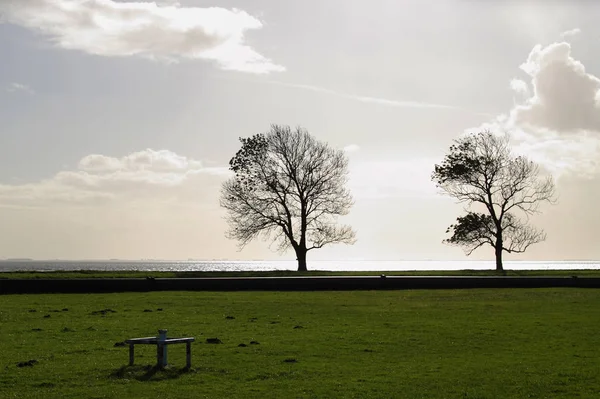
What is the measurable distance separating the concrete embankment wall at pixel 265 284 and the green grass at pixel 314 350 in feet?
37.1

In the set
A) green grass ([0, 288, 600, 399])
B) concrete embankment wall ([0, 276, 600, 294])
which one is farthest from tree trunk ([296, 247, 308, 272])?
green grass ([0, 288, 600, 399])

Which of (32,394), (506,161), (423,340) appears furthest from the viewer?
(506,161)

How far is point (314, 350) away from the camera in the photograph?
71.0 feet

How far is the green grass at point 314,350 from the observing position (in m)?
16.2

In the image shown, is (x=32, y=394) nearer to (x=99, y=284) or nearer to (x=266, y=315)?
(x=266, y=315)

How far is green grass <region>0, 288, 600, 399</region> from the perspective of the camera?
53.3 ft

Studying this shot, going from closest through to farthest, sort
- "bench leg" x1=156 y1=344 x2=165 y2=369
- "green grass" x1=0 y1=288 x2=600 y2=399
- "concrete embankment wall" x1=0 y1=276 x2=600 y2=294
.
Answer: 1. "green grass" x1=0 y1=288 x2=600 y2=399
2. "bench leg" x1=156 y1=344 x2=165 y2=369
3. "concrete embankment wall" x1=0 y1=276 x2=600 y2=294

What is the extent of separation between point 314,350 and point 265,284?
3072 cm

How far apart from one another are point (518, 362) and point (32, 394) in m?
12.0

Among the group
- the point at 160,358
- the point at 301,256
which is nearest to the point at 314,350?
the point at 160,358

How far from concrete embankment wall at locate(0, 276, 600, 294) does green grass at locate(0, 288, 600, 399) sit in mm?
11314

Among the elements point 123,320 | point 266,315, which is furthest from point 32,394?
point 266,315

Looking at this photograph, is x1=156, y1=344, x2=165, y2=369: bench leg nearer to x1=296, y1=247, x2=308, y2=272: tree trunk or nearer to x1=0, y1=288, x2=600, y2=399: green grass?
x1=0, y1=288, x2=600, y2=399: green grass

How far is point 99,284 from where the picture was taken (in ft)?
163
